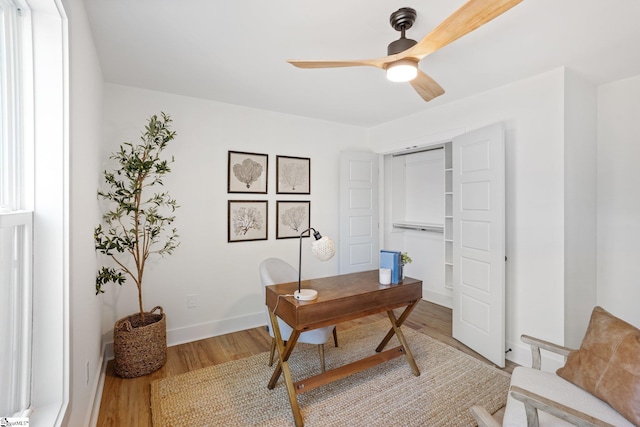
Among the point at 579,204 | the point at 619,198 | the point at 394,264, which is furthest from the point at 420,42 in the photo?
the point at 619,198

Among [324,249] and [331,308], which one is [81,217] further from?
[331,308]

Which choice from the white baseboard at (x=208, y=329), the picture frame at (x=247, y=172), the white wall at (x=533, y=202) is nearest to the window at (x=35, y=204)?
the white baseboard at (x=208, y=329)

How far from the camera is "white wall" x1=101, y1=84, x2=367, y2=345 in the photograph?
2.78 m

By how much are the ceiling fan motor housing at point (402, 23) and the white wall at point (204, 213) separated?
6.83ft

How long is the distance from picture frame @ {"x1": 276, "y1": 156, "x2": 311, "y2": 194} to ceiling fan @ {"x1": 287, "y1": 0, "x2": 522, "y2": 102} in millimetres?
A: 1940

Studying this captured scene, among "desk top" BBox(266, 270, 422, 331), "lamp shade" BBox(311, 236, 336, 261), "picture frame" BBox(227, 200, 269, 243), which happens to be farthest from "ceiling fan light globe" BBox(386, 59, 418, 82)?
"picture frame" BBox(227, 200, 269, 243)

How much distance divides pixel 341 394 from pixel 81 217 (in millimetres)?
2067

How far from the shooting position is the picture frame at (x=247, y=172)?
3281 millimetres

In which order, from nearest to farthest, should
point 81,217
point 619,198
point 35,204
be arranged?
point 35,204, point 81,217, point 619,198

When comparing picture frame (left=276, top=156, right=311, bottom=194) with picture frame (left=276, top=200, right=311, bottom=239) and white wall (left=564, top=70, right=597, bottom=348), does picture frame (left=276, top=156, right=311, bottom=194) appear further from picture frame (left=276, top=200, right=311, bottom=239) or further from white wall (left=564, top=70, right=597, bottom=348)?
white wall (left=564, top=70, right=597, bottom=348)

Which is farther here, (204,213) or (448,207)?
(448,207)

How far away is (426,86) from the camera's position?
2020 mm

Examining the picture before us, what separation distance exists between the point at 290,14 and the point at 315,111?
6.13ft

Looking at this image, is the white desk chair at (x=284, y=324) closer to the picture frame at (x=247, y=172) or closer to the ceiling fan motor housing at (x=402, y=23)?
the picture frame at (x=247, y=172)
